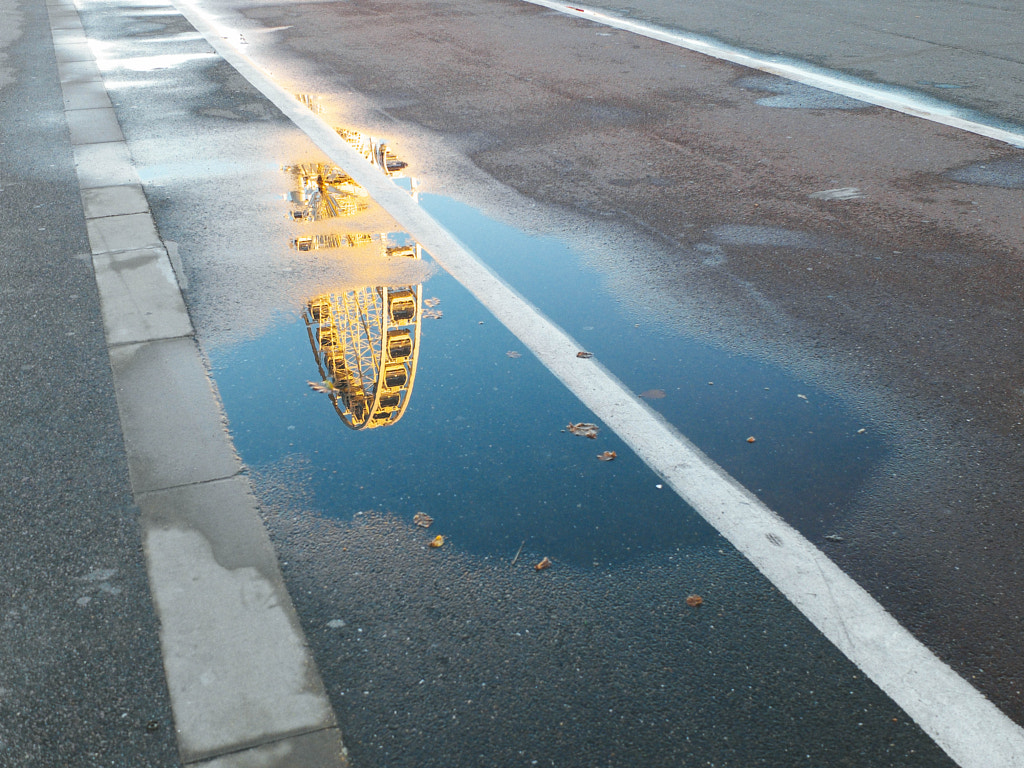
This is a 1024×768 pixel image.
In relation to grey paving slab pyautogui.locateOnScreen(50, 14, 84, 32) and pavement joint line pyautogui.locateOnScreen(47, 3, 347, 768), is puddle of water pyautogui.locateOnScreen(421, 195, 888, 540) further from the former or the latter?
grey paving slab pyautogui.locateOnScreen(50, 14, 84, 32)

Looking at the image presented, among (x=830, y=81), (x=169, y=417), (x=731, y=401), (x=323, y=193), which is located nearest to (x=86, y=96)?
(x=323, y=193)

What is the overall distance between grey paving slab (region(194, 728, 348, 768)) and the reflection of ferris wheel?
Answer: 1.73 m

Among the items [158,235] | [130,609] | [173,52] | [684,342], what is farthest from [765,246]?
[173,52]

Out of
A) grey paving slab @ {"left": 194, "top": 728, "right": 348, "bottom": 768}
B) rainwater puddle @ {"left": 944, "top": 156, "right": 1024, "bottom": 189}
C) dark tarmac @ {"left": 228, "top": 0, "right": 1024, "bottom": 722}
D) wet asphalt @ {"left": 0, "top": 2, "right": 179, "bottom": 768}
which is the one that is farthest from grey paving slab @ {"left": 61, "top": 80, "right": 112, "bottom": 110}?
grey paving slab @ {"left": 194, "top": 728, "right": 348, "bottom": 768}

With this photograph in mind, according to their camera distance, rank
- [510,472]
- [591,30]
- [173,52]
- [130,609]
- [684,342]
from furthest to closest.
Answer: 1. [591,30]
2. [173,52]
3. [684,342]
4. [510,472]
5. [130,609]

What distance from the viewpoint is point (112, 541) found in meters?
3.38

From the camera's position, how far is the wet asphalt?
8.71 feet

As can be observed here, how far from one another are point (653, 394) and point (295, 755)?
2.46 meters

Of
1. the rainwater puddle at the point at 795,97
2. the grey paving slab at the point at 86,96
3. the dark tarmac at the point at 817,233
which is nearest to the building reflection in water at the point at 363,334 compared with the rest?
the dark tarmac at the point at 817,233

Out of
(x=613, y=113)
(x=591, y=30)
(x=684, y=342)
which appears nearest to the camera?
(x=684, y=342)

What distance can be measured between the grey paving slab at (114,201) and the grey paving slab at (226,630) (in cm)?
383

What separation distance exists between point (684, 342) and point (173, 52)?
36.5 feet

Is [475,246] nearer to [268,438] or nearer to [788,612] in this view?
[268,438]

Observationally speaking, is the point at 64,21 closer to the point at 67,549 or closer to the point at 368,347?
the point at 368,347
